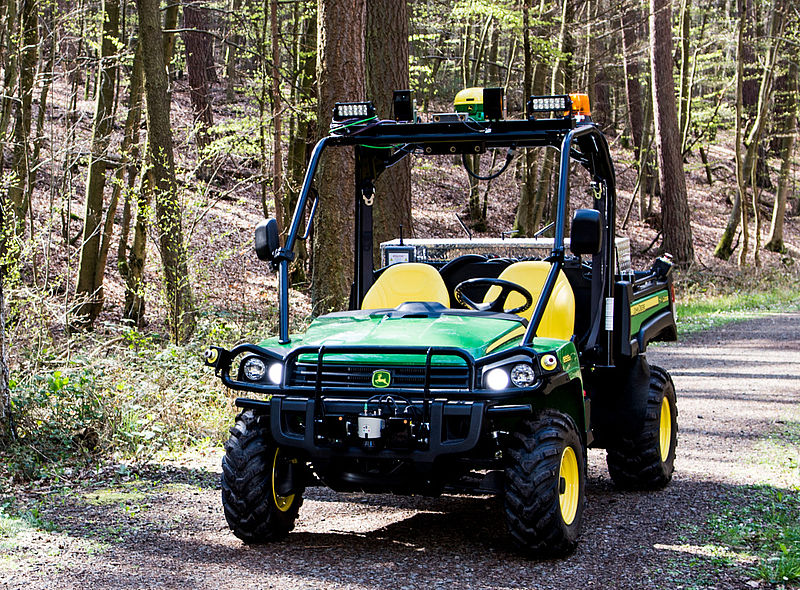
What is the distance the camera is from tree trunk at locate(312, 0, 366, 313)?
11570mm

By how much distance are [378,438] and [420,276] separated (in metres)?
1.79

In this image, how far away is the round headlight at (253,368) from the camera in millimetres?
5496

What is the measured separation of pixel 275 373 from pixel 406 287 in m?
1.50

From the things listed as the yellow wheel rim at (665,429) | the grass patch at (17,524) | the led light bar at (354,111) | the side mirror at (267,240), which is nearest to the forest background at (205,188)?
the grass patch at (17,524)

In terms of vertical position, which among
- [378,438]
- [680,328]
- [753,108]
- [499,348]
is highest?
[753,108]

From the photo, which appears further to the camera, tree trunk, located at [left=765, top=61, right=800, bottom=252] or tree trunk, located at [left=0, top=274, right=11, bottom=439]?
tree trunk, located at [left=765, top=61, right=800, bottom=252]

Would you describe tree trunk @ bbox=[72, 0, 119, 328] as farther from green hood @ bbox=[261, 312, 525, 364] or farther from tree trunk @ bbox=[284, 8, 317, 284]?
green hood @ bbox=[261, 312, 525, 364]

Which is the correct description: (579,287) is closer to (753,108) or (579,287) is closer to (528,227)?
(528,227)

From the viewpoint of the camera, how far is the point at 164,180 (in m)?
13.5

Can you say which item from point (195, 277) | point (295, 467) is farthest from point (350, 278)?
point (295, 467)

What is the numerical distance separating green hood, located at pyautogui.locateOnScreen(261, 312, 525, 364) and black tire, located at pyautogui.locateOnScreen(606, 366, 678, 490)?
65.1 inches

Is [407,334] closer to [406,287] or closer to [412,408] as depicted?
[412,408]

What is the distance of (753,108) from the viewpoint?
34000 millimetres

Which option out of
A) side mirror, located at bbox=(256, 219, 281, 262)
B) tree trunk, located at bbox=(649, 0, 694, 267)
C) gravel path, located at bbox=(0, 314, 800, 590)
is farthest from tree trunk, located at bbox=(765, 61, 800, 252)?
side mirror, located at bbox=(256, 219, 281, 262)
